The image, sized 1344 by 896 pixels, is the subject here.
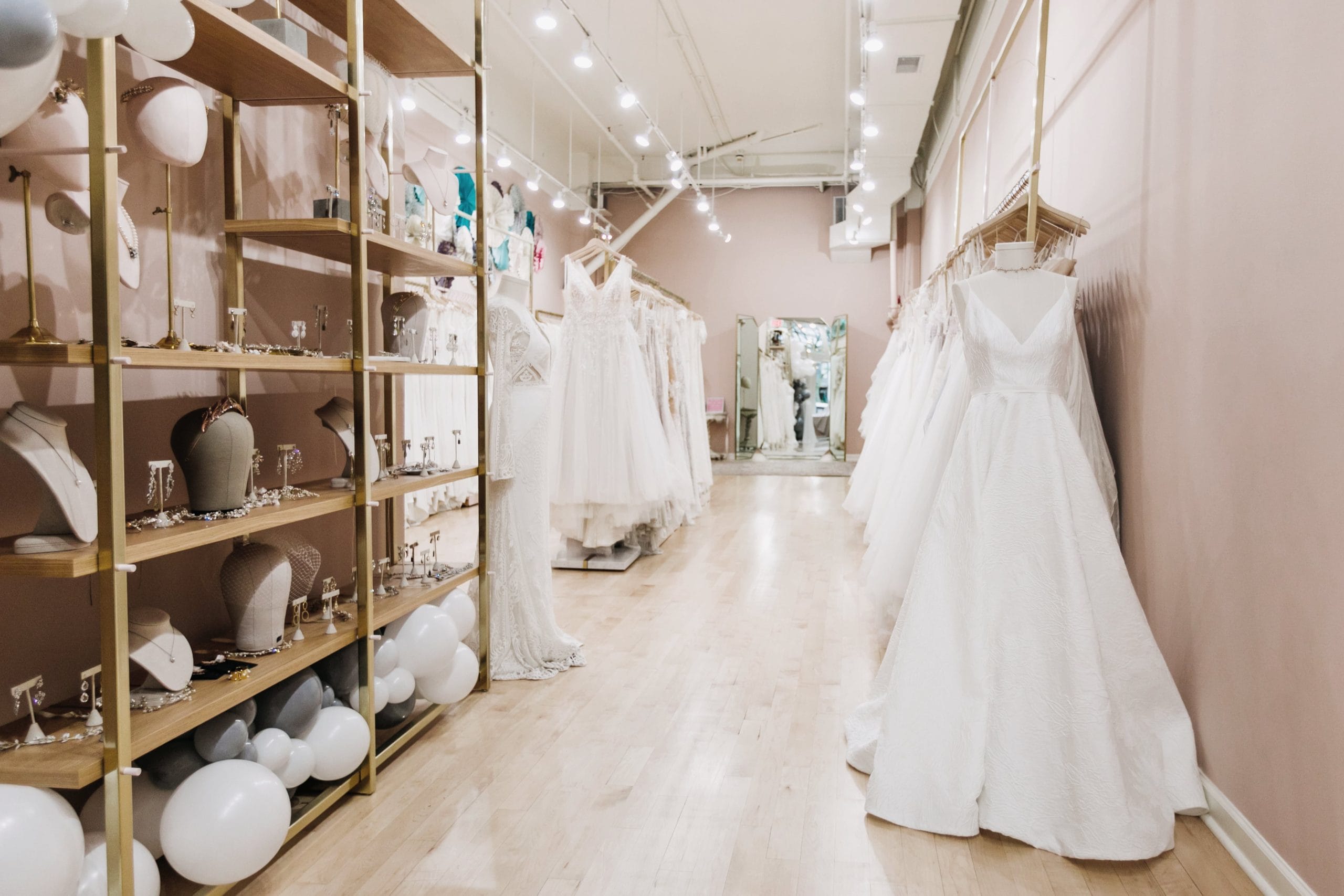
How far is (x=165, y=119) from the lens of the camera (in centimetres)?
186

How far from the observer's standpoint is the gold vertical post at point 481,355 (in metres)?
3.03

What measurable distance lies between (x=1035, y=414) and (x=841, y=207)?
923cm

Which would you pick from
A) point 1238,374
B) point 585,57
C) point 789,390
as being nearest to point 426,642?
point 1238,374

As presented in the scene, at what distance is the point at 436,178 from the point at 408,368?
0.77 metres

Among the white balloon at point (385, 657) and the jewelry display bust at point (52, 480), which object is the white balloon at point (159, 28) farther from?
the white balloon at point (385, 657)

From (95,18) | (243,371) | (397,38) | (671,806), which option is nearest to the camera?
(95,18)

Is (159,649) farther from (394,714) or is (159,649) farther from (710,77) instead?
(710,77)

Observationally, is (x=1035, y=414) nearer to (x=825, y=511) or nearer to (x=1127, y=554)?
(x=1127, y=554)

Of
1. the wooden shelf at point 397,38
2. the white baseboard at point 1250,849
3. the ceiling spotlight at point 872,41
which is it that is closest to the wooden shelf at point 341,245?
the wooden shelf at point 397,38

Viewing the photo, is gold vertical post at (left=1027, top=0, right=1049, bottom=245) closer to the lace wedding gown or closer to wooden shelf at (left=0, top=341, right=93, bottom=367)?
the lace wedding gown

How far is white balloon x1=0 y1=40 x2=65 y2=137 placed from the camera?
1169 millimetres

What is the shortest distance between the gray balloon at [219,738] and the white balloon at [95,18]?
1352mm

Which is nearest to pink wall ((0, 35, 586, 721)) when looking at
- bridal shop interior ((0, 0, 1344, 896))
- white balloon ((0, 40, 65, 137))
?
bridal shop interior ((0, 0, 1344, 896))

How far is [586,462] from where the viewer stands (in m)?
5.13
